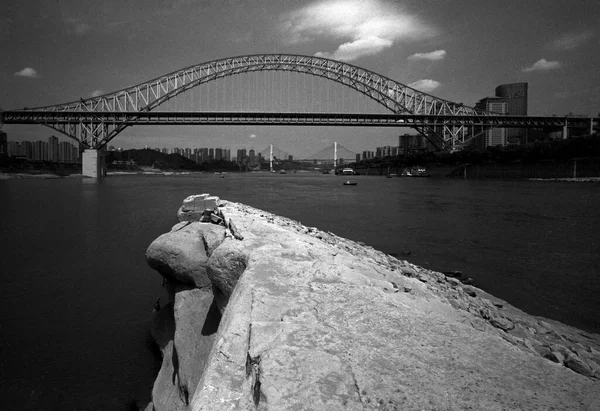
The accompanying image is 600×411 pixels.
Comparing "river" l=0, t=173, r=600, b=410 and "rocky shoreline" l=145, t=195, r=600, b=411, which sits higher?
"rocky shoreline" l=145, t=195, r=600, b=411

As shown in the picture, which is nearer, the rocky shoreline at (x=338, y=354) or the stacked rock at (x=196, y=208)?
the rocky shoreline at (x=338, y=354)

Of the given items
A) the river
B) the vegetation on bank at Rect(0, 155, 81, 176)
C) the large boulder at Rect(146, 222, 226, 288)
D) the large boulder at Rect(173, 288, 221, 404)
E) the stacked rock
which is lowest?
the river

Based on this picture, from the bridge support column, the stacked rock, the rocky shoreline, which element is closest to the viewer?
the rocky shoreline

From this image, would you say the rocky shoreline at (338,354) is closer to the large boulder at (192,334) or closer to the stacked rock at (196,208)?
the large boulder at (192,334)

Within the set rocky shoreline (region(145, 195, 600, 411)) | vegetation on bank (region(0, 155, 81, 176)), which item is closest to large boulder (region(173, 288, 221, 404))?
rocky shoreline (region(145, 195, 600, 411))

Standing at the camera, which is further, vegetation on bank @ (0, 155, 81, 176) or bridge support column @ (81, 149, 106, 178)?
vegetation on bank @ (0, 155, 81, 176)

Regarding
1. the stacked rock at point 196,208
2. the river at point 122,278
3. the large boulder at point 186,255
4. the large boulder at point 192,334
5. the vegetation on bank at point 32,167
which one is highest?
the vegetation on bank at point 32,167

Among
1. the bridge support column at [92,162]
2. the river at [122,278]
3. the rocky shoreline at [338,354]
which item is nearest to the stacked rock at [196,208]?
the river at [122,278]

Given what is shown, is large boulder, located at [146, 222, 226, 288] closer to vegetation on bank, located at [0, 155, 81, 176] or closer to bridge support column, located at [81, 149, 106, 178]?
bridge support column, located at [81, 149, 106, 178]

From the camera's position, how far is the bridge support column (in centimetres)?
4844

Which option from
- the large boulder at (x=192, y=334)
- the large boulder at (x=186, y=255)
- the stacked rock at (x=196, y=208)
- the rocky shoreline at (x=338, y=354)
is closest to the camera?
the rocky shoreline at (x=338, y=354)

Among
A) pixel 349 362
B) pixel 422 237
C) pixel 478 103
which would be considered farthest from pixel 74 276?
pixel 478 103

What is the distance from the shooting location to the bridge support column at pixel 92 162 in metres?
48.4

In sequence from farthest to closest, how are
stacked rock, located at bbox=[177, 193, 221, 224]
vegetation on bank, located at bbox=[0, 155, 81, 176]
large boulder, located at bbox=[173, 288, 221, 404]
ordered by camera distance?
vegetation on bank, located at bbox=[0, 155, 81, 176] < stacked rock, located at bbox=[177, 193, 221, 224] < large boulder, located at bbox=[173, 288, 221, 404]
